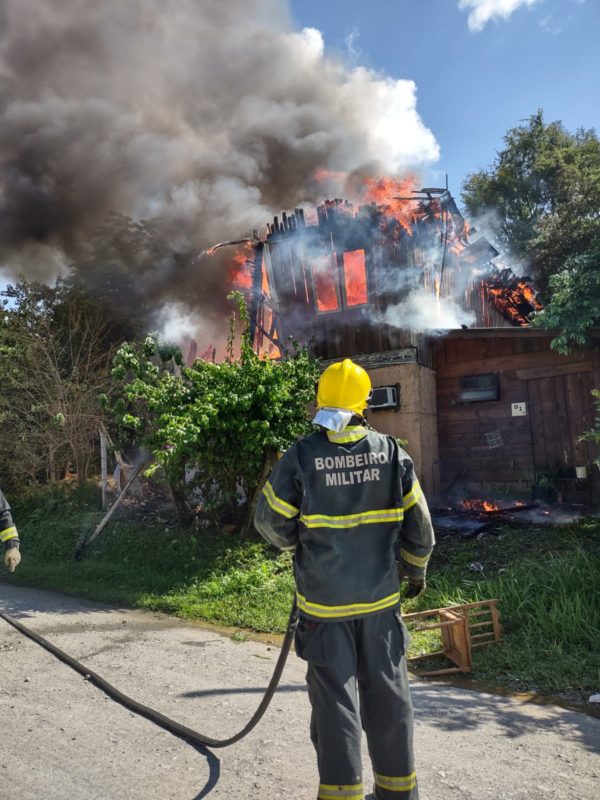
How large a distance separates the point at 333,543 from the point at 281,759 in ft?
4.53

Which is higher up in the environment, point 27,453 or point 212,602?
point 27,453

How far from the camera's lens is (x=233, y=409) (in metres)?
8.16

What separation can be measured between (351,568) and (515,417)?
29.5ft

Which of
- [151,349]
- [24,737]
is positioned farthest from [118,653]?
[151,349]

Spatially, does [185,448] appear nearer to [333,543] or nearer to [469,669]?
[469,669]

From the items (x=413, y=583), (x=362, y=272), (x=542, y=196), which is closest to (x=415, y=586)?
(x=413, y=583)

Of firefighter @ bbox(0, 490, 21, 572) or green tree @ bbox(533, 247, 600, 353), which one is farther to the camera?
green tree @ bbox(533, 247, 600, 353)

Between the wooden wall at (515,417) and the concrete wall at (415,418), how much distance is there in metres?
0.45

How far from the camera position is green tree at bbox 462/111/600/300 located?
19016 millimetres

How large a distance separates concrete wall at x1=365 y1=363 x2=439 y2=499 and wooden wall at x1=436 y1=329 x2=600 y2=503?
1.47ft

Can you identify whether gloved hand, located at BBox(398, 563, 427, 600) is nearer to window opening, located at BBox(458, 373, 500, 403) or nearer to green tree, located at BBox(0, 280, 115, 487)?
window opening, located at BBox(458, 373, 500, 403)

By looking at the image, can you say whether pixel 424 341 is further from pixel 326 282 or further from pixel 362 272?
pixel 326 282

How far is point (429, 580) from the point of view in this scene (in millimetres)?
6672

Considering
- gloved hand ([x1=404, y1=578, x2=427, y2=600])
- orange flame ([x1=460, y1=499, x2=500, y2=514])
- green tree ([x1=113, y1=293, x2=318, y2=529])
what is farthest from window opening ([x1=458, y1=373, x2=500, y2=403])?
gloved hand ([x1=404, y1=578, x2=427, y2=600])
